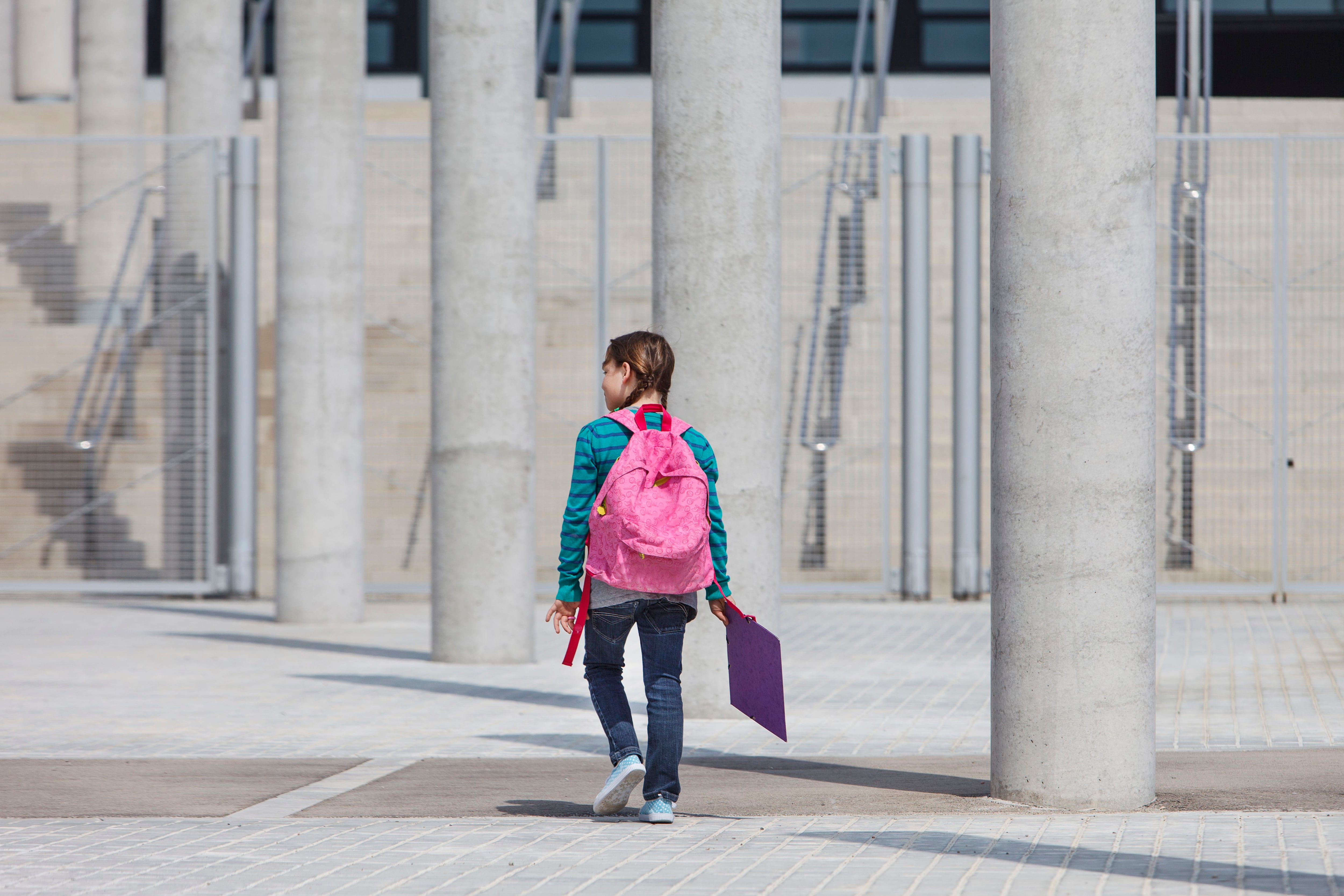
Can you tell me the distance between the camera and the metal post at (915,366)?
1611cm

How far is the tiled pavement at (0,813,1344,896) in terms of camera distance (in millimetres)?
4656

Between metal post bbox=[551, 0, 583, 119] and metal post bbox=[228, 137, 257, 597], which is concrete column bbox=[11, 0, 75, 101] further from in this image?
metal post bbox=[228, 137, 257, 597]

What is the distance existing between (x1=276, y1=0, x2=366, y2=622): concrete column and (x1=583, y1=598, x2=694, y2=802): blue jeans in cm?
837

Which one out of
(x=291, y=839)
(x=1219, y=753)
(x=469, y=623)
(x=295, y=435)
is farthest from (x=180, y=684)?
(x=1219, y=753)

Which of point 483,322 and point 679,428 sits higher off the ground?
point 483,322

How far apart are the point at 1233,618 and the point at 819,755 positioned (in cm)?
775

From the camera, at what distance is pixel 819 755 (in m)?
7.42

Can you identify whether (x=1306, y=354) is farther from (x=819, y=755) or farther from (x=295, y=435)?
(x=819, y=755)

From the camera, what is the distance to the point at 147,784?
6723 mm

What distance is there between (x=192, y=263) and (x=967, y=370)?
720 cm

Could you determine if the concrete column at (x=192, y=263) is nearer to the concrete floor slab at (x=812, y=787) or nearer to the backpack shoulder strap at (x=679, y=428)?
the concrete floor slab at (x=812, y=787)

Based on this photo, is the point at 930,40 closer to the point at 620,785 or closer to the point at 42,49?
the point at 42,49

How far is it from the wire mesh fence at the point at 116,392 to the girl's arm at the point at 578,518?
1119 centimetres

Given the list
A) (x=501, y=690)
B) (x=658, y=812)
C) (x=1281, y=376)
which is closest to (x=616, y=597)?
(x=658, y=812)
